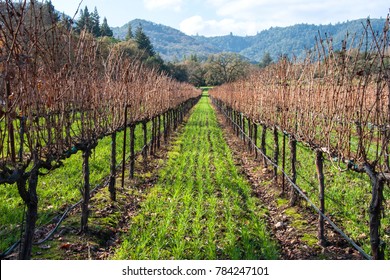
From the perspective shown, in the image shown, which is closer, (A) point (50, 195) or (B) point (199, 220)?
(B) point (199, 220)

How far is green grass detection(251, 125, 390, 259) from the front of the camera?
700 centimetres

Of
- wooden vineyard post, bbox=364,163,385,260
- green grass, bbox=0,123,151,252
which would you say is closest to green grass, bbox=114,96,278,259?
green grass, bbox=0,123,151,252

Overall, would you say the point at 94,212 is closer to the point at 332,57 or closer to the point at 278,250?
the point at 278,250

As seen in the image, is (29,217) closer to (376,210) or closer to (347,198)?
(376,210)

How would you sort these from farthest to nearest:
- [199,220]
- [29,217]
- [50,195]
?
[50,195], [199,220], [29,217]

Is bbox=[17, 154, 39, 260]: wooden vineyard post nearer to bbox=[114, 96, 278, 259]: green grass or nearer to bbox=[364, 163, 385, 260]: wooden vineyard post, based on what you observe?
bbox=[114, 96, 278, 259]: green grass

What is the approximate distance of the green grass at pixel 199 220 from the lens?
255 inches

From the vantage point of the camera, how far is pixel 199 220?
805 centimetres

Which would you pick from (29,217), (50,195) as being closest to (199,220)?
(50,195)

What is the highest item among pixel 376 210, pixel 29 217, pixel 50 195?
pixel 376 210

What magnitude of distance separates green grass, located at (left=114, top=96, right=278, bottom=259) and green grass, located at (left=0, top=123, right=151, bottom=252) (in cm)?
174

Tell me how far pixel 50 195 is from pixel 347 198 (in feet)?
23.7

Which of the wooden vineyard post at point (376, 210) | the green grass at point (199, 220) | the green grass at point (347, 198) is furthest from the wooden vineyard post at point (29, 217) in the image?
the green grass at point (347, 198)

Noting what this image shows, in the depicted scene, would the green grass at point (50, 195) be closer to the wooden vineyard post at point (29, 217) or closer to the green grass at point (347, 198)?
the wooden vineyard post at point (29, 217)
